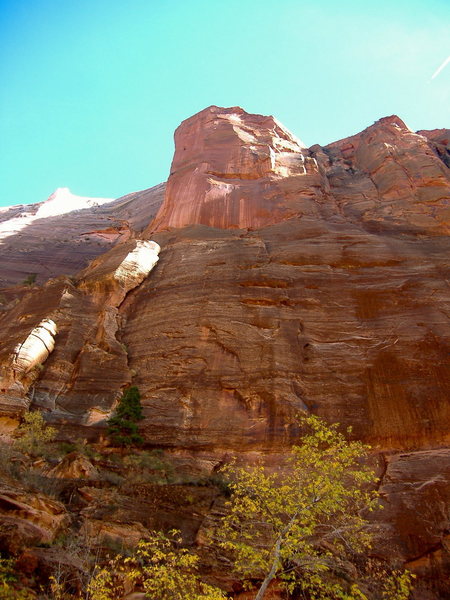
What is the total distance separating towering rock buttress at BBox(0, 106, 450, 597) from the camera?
19.2 m

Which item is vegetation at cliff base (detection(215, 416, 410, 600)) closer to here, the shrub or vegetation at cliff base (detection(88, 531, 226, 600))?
vegetation at cliff base (detection(88, 531, 226, 600))

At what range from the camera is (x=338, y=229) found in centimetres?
3170

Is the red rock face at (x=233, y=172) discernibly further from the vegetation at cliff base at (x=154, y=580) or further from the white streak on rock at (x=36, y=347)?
the vegetation at cliff base at (x=154, y=580)

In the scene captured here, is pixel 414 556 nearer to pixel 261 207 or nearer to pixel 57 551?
pixel 57 551

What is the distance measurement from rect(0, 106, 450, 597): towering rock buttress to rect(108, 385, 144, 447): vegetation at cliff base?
0.66 meters

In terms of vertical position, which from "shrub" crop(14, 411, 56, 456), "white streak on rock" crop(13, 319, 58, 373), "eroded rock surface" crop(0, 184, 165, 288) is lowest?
"shrub" crop(14, 411, 56, 456)

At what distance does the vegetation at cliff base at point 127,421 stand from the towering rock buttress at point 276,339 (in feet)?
2.15

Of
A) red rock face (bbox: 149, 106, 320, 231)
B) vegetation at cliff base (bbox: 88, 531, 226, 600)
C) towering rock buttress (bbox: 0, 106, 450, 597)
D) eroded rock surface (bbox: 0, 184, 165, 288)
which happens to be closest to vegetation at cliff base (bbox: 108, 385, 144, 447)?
towering rock buttress (bbox: 0, 106, 450, 597)

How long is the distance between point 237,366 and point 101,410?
6851 millimetres

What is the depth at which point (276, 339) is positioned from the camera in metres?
23.3

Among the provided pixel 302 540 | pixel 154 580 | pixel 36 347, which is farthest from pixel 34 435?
pixel 302 540

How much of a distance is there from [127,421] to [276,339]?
8382mm

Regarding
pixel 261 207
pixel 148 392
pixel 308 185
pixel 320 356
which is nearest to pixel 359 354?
pixel 320 356

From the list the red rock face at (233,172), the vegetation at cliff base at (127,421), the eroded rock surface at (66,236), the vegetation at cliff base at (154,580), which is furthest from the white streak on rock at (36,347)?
the eroded rock surface at (66,236)
